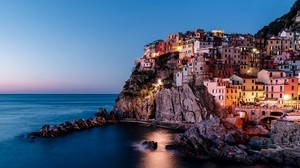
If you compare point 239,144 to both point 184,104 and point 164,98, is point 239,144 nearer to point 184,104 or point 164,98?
point 184,104

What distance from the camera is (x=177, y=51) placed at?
9569 centimetres

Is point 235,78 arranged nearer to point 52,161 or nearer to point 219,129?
point 219,129

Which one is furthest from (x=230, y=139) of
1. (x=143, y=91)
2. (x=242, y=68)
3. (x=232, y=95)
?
(x=143, y=91)

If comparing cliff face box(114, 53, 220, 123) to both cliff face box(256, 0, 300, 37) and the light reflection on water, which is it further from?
cliff face box(256, 0, 300, 37)

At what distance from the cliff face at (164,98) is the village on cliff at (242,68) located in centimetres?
228

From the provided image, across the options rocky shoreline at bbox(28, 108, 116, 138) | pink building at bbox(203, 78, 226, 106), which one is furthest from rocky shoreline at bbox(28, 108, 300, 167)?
rocky shoreline at bbox(28, 108, 116, 138)

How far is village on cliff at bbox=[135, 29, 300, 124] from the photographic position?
61094mm

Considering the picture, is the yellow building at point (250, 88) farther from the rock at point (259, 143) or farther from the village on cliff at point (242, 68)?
the rock at point (259, 143)

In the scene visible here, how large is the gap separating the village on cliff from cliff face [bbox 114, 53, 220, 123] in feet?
7.49

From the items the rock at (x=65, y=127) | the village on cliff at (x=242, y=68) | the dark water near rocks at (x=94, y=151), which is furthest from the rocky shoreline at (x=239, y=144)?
the rock at (x=65, y=127)

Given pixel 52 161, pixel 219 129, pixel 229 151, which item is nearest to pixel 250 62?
pixel 219 129

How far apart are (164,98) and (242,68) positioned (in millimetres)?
20474

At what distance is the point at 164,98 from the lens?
73.9 m

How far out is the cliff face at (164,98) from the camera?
2606 inches
